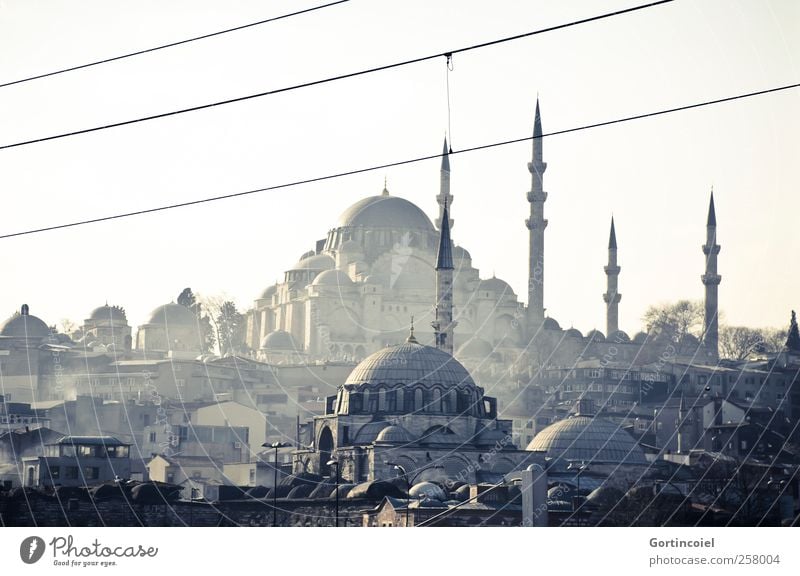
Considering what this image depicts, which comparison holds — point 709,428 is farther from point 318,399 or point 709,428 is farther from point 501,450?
point 318,399

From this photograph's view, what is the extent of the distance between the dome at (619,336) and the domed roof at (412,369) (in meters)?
25.7

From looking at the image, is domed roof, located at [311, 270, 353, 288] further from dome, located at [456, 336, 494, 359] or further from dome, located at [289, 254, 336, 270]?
dome, located at [456, 336, 494, 359]

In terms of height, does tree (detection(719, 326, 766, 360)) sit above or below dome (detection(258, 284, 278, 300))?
below

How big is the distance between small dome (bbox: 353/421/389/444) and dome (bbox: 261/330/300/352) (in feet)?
95.2

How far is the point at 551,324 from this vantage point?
78875mm

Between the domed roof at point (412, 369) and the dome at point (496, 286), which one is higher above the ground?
the dome at point (496, 286)

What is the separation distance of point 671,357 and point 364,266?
15757 millimetres

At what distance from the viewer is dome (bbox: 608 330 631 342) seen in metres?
78.8

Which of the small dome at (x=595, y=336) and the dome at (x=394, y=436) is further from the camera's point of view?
the small dome at (x=595, y=336)

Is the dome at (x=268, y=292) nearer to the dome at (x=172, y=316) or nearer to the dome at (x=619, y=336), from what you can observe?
the dome at (x=172, y=316)

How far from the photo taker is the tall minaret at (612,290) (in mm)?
74688

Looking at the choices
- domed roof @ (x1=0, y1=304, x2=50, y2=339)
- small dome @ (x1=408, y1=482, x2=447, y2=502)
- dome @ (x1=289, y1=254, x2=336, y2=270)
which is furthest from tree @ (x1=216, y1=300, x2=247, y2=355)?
small dome @ (x1=408, y1=482, x2=447, y2=502)

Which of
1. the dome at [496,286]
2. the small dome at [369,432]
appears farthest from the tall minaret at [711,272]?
the small dome at [369,432]
